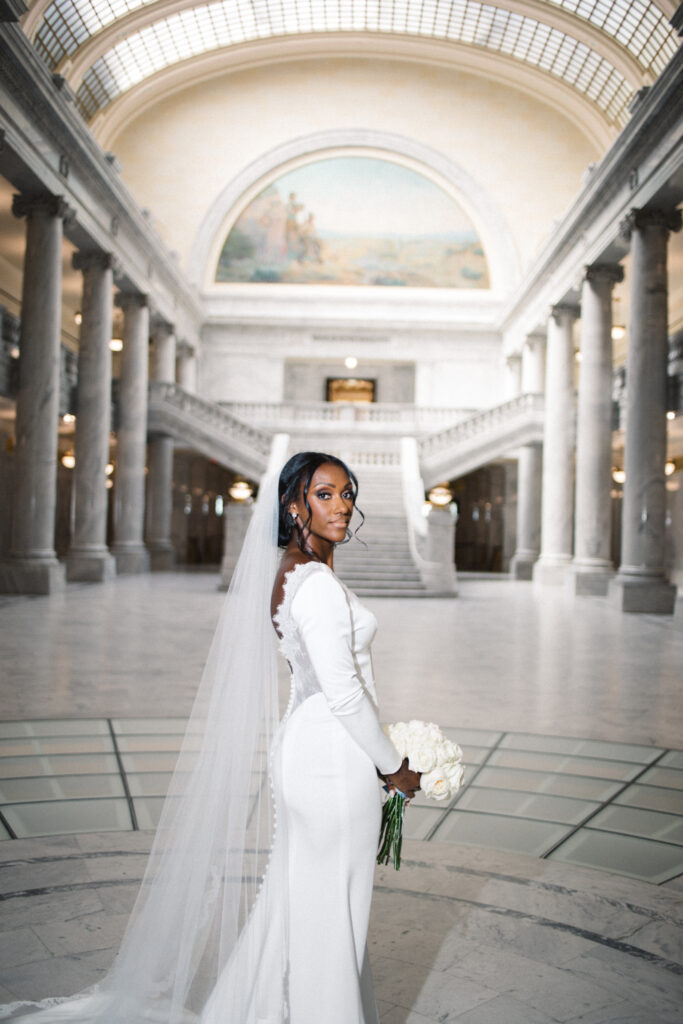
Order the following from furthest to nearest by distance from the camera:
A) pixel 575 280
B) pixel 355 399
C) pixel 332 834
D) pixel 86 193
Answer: pixel 355 399
pixel 575 280
pixel 86 193
pixel 332 834

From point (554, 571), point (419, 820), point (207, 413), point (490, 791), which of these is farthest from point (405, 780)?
point (207, 413)

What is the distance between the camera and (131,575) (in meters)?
22.6

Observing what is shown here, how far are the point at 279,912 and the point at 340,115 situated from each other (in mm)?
35537

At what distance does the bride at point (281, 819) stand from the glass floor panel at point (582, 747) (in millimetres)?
3343

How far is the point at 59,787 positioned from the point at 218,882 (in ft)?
7.84

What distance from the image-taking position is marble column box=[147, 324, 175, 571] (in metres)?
26.6

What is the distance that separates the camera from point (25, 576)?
52.0ft

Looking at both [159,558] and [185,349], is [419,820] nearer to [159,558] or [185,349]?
[159,558]

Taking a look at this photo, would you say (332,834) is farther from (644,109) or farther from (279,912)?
(644,109)

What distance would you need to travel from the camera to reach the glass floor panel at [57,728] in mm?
5695

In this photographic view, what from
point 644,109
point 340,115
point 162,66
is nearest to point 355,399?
point 340,115

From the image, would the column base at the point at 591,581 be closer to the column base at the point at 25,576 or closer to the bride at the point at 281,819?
the column base at the point at 25,576

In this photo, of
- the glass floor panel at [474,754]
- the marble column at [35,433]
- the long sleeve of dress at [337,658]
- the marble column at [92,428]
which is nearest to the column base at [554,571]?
the marble column at [92,428]

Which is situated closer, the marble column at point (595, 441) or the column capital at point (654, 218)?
the column capital at point (654, 218)
